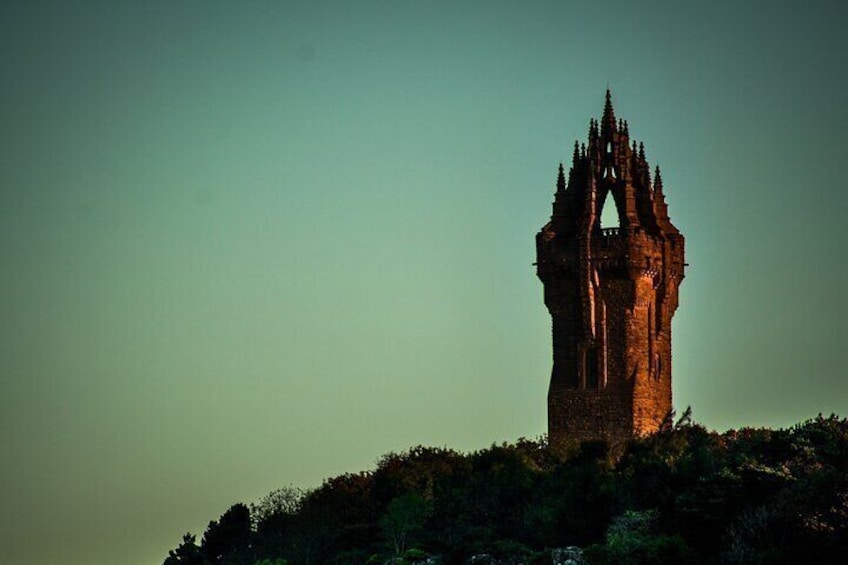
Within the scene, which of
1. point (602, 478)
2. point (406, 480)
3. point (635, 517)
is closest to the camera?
point (635, 517)

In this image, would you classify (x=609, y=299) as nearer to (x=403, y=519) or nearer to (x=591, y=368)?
(x=591, y=368)

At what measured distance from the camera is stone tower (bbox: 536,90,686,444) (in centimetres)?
11912

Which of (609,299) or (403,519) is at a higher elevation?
(609,299)

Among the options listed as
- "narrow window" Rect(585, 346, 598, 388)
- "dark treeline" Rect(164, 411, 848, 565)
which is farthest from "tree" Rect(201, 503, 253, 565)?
"narrow window" Rect(585, 346, 598, 388)

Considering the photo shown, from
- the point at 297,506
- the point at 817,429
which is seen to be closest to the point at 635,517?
the point at 817,429

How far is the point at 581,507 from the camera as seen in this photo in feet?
333

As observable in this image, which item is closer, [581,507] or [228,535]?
[581,507]

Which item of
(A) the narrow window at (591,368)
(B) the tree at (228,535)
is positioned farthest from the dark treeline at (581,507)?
(A) the narrow window at (591,368)

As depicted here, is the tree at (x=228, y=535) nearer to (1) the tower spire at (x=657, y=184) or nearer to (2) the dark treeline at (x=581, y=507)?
(2) the dark treeline at (x=581, y=507)

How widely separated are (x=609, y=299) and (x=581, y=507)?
784 inches

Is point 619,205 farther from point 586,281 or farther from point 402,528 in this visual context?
point 402,528

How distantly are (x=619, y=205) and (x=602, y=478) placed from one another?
68.5 feet

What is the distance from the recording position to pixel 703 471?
98125mm

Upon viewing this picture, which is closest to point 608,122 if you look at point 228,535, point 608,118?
point 608,118
